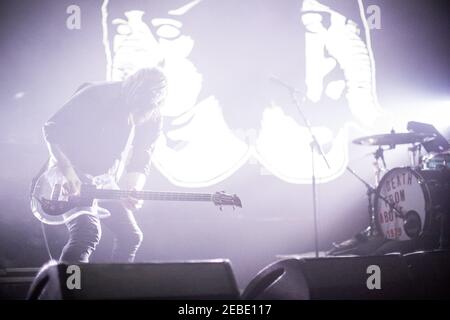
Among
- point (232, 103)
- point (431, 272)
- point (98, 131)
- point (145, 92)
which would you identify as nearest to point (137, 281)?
point (431, 272)

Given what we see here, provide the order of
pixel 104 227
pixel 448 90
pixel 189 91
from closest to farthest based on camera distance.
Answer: pixel 104 227, pixel 189 91, pixel 448 90

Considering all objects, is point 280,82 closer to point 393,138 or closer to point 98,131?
point 393,138

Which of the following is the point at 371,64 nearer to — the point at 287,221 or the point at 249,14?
the point at 249,14

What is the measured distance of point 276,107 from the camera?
417 centimetres

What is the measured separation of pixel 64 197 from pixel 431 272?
254 centimetres

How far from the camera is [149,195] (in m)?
3.74


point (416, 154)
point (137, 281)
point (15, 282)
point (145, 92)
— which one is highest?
point (145, 92)

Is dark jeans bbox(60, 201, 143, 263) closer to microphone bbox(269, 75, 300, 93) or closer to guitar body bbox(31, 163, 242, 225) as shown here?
guitar body bbox(31, 163, 242, 225)

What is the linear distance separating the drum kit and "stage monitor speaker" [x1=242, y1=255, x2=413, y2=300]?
5.21ft

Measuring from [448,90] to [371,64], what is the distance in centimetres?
118

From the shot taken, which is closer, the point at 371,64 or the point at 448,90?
the point at 371,64

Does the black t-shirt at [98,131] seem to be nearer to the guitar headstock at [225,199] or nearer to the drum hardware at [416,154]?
the guitar headstock at [225,199]

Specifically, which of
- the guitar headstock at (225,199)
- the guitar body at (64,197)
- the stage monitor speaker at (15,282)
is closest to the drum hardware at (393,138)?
the guitar headstock at (225,199)
